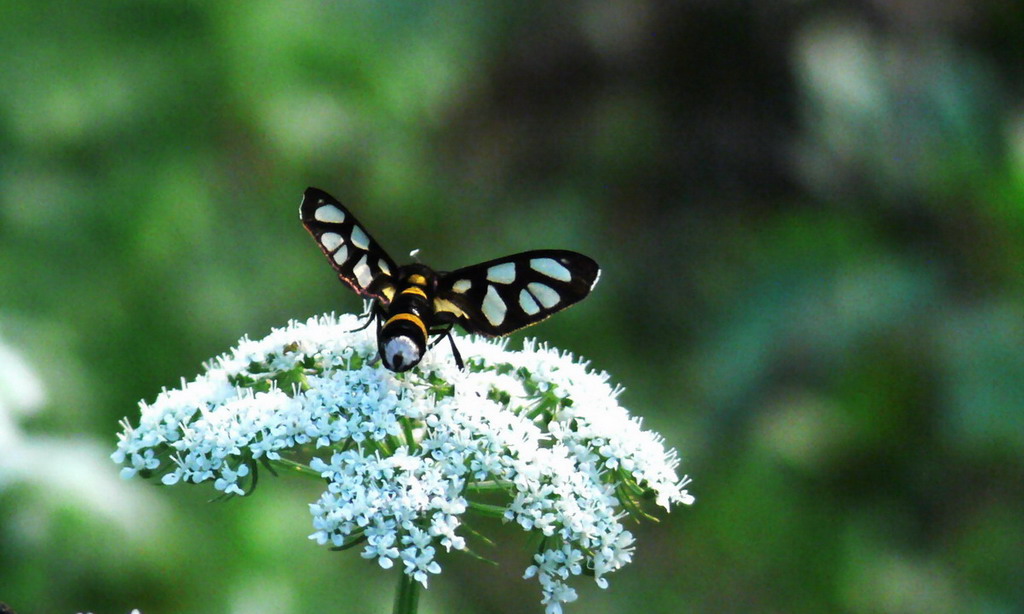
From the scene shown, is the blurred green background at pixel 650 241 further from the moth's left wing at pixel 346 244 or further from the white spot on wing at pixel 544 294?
the white spot on wing at pixel 544 294

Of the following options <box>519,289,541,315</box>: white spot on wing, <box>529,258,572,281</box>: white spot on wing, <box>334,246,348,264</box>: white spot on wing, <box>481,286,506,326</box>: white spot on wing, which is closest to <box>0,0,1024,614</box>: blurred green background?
<box>334,246,348,264</box>: white spot on wing

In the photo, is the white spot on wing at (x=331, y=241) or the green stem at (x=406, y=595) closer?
the green stem at (x=406, y=595)

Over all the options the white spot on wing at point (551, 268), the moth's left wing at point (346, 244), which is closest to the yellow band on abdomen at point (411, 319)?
the moth's left wing at point (346, 244)

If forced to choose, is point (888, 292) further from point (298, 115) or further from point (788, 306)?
point (298, 115)

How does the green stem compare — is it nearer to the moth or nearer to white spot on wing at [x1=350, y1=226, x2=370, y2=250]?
the moth

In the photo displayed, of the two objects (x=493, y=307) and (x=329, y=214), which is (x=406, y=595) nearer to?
(x=493, y=307)

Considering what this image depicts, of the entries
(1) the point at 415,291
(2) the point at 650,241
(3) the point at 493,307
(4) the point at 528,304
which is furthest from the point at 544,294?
(2) the point at 650,241
